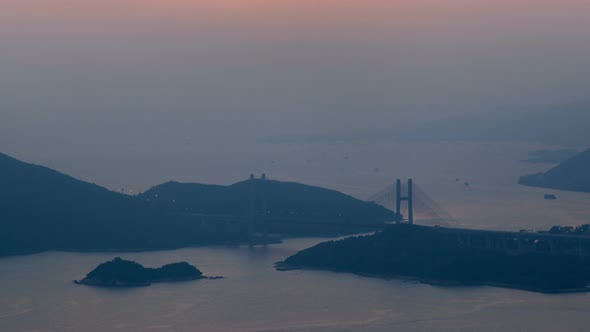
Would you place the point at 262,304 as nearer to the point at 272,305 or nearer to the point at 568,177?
the point at 272,305

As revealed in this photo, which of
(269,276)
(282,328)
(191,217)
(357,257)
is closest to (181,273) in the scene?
(269,276)

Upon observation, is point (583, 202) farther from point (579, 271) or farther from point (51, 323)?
point (51, 323)

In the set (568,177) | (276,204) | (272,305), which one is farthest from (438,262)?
(568,177)

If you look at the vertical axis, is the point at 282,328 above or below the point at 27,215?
below

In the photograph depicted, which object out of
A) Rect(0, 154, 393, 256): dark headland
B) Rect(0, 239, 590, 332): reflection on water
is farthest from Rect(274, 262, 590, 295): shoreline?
Rect(0, 154, 393, 256): dark headland

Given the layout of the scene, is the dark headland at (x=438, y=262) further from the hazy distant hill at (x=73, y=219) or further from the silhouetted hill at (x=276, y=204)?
the silhouetted hill at (x=276, y=204)
